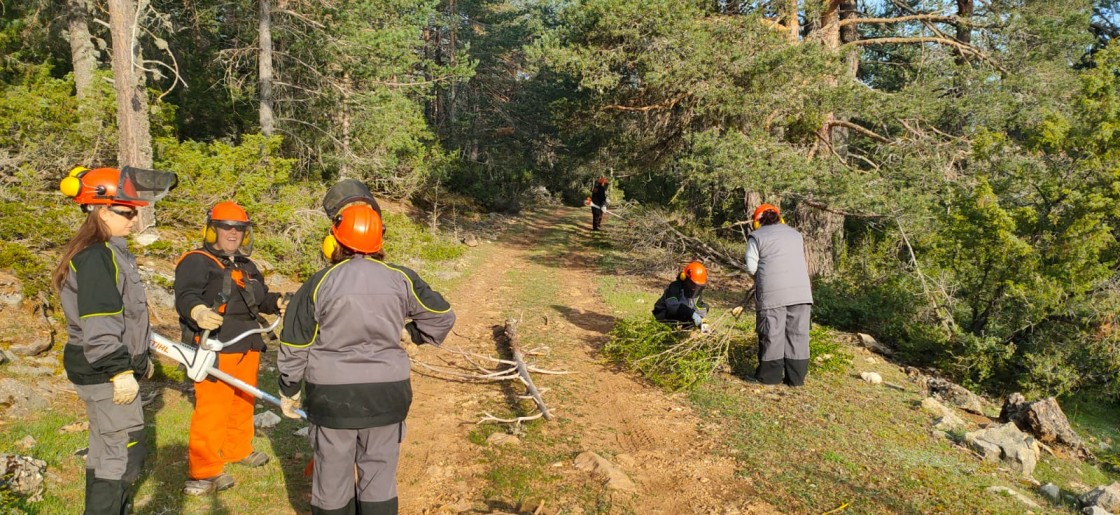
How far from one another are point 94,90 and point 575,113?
972 centimetres

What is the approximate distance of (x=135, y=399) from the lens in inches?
141

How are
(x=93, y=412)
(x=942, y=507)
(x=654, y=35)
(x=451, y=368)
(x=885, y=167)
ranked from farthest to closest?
(x=654, y=35), (x=885, y=167), (x=451, y=368), (x=942, y=507), (x=93, y=412)

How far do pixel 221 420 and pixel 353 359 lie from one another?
6.26 ft

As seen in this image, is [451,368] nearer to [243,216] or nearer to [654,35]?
[243,216]

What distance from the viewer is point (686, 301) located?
787 cm

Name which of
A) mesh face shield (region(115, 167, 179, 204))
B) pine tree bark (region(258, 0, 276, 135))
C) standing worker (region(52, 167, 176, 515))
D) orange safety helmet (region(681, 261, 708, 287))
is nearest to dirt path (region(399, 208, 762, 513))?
orange safety helmet (region(681, 261, 708, 287))

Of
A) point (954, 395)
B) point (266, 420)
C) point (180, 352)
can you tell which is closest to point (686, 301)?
point (954, 395)

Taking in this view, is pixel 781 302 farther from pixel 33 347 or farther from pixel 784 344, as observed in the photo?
pixel 33 347

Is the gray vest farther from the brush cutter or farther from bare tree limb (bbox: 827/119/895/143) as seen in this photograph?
bare tree limb (bbox: 827/119/895/143)

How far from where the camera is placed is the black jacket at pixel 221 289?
13.6ft

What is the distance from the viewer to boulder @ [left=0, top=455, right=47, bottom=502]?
372 cm

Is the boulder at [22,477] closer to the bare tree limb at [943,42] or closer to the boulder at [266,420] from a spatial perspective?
the boulder at [266,420]

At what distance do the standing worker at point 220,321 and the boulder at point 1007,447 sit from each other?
618 centimetres

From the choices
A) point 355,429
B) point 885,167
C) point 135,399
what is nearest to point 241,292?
point 135,399
